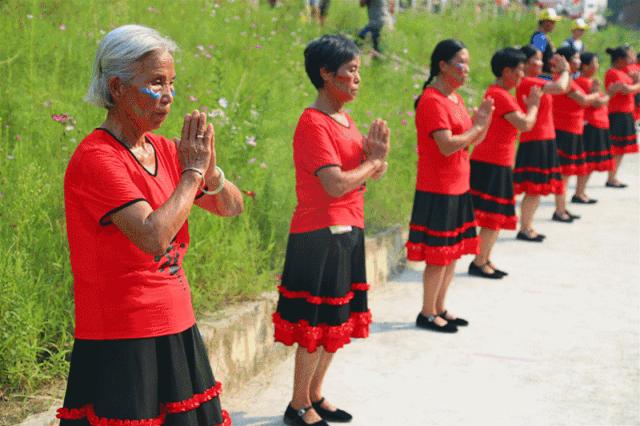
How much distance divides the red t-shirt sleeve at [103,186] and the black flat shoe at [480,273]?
193 inches

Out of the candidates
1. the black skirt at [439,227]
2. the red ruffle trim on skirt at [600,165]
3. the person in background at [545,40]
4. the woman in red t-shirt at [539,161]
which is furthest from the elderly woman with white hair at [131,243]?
the red ruffle trim on skirt at [600,165]

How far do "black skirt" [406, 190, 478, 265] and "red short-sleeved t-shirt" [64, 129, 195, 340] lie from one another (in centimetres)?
314

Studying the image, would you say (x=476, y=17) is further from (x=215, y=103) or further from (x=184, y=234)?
(x=184, y=234)

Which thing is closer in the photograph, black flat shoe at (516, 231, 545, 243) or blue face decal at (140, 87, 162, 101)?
blue face decal at (140, 87, 162, 101)

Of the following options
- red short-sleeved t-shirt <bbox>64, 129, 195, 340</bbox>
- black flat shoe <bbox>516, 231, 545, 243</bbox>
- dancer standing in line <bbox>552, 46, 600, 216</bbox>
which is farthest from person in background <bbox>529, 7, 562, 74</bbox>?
red short-sleeved t-shirt <bbox>64, 129, 195, 340</bbox>

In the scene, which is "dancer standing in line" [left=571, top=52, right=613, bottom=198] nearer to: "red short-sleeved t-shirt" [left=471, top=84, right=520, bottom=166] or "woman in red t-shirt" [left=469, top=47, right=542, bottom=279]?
"woman in red t-shirt" [left=469, top=47, right=542, bottom=279]

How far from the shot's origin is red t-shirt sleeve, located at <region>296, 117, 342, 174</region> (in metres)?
3.73

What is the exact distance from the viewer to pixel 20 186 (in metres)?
4.31

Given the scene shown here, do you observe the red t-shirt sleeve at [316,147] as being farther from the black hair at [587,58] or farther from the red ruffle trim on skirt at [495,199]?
the black hair at [587,58]

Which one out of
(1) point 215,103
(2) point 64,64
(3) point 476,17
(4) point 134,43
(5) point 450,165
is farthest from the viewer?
(3) point 476,17

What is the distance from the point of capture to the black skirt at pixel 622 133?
1059cm

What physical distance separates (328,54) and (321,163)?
513mm

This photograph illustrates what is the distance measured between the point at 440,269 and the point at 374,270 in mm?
1061

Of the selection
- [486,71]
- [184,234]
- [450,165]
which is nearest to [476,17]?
[486,71]
